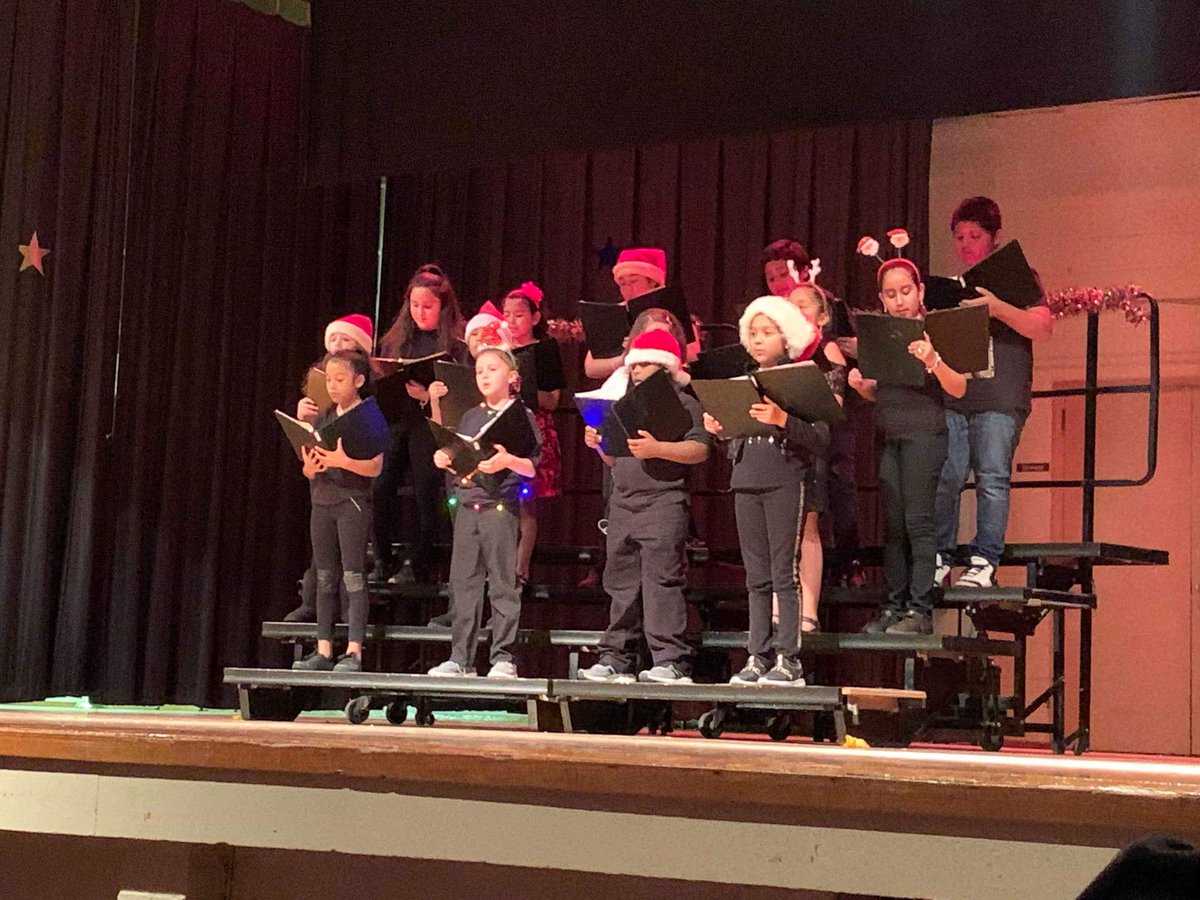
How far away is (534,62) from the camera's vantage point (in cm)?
509

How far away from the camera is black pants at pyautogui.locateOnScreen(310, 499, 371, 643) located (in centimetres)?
448

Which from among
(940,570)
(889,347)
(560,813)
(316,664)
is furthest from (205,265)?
(560,813)

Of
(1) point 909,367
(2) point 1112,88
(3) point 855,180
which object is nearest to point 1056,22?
(2) point 1112,88

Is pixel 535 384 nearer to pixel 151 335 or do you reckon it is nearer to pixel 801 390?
pixel 801 390

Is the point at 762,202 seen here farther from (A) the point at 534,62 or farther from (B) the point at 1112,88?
(B) the point at 1112,88

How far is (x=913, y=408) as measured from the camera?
4.24m

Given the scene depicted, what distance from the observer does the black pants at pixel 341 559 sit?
14.7ft

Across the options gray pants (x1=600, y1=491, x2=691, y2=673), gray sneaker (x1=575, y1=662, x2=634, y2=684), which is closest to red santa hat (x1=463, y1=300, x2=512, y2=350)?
gray pants (x1=600, y1=491, x2=691, y2=673)

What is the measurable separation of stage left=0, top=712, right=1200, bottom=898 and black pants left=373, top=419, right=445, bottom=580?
2530mm

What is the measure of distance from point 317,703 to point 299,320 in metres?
2.56

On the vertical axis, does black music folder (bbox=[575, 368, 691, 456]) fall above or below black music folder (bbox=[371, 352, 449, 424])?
below

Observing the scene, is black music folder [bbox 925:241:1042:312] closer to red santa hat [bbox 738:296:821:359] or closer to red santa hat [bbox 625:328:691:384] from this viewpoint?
red santa hat [bbox 738:296:821:359]

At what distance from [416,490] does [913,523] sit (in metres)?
1.75

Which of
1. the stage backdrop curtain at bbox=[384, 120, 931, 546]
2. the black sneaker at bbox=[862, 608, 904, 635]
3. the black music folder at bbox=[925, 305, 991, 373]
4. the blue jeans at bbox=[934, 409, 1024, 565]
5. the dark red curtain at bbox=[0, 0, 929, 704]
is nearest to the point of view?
the black music folder at bbox=[925, 305, 991, 373]
